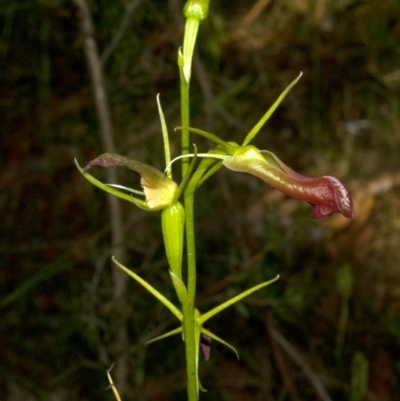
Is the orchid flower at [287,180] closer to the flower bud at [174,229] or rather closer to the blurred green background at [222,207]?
the flower bud at [174,229]

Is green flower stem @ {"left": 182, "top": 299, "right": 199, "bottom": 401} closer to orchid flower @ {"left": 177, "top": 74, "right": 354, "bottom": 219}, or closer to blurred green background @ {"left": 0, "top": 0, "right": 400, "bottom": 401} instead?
orchid flower @ {"left": 177, "top": 74, "right": 354, "bottom": 219}

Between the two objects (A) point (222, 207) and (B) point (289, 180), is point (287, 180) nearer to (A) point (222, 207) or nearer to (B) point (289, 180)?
(B) point (289, 180)

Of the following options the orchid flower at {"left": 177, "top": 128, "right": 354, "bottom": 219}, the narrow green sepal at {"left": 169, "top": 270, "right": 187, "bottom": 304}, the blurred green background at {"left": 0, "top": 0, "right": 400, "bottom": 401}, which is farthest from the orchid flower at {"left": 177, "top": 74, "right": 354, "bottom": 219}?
the blurred green background at {"left": 0, "top": 0, "right": 400, "bottom": 401}

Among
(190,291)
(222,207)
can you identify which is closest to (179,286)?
(190,291)

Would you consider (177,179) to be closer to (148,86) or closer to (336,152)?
(148,86)

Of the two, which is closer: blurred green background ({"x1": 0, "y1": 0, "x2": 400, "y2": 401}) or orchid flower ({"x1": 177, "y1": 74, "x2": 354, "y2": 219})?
orchid flower ({"x1": 177, "y1": 74, "x2": 354, "y2": 219})

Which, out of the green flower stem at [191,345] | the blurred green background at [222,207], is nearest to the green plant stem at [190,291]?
the green flower stem at [191,345]

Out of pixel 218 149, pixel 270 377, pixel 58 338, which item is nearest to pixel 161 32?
pixel 58 338

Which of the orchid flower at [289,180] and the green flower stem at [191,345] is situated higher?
the orchid flower at [289,180]
